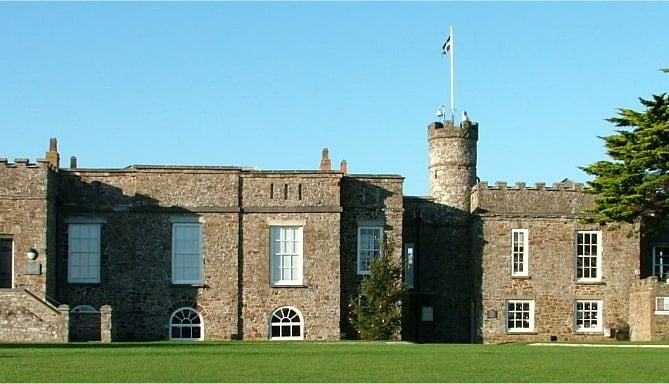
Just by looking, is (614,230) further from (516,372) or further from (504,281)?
(516,372)

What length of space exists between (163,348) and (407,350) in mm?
6261

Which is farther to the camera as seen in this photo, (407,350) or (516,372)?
(407,350)

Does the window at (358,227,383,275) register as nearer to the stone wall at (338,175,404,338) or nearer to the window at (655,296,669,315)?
the stone wall at (338,175,404,338)

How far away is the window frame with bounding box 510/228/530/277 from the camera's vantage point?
48625 millimetres

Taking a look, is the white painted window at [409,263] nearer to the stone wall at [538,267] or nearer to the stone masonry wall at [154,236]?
the stone wall at [538,267]

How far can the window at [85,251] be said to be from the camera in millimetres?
45188

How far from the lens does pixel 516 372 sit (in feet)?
83.9

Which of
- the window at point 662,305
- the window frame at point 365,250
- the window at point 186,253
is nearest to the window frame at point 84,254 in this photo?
the window at point 186,253

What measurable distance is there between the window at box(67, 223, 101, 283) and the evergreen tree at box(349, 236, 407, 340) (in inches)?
340

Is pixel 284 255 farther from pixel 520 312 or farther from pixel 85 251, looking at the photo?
pixel 520 312

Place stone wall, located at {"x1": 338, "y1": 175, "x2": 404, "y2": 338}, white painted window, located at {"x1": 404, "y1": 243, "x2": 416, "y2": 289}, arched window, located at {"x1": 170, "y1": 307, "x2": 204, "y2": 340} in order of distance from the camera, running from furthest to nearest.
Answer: white painted window, located at {"x1": 404, "y1": 243, "x2": 416, "y2": 289} < stone wall, located at {"x1": 338, "y1": 175, "x2": 404, "y2": 338} < arched window, located at {"x1": 170, "y1": 307, "x2": 204, "y2": 340}

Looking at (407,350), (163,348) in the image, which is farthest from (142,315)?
(407,350)

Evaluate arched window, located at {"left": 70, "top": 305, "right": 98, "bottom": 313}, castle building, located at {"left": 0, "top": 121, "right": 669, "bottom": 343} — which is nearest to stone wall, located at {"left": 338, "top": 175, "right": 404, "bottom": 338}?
castle building, located at {"left": 0, "top": 121, "right": 669, "bottom": 343}

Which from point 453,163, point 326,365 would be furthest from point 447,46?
point 326,365
